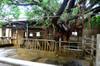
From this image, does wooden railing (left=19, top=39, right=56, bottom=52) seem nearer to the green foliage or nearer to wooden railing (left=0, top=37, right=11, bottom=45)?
the green foliage

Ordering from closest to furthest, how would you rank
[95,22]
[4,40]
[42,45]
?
[42,45]
[95,22]
[4,40]

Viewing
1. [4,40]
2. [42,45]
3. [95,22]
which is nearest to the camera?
[42,45]

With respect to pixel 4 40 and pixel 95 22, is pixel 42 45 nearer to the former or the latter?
pixel 95 22

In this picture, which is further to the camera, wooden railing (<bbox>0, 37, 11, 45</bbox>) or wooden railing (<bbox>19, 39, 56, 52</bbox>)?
wooden railing (<bbox>0, 37, 11, 45</bbox>)

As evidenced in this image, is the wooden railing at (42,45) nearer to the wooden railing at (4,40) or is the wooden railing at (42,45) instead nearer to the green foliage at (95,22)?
the green foliage at (95,22)

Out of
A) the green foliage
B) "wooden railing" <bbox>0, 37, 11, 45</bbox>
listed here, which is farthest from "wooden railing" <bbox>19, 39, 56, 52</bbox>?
"wooden railing" <bbox>0, 37, 11, 45</bbox>

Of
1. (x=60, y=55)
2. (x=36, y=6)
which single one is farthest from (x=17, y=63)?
(x=60, y=55)

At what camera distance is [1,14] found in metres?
10.2

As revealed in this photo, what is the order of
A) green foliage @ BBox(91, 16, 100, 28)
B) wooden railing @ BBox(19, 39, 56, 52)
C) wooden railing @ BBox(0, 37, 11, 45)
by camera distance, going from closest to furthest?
1. wooden railing @ BBox(19, 39, 56, 52)
2. green foliage @ BBox(91, 16, 100, 28)
3. wooden railing @ BBox(0, 37, 11, 45)

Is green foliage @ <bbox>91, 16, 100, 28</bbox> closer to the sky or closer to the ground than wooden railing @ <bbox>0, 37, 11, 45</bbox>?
closer to the sky

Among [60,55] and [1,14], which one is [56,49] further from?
[1,14]

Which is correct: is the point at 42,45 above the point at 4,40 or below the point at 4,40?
below

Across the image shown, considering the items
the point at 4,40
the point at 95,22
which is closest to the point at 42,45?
the point at 95,22

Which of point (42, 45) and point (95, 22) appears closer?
point (42, 45)
